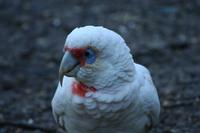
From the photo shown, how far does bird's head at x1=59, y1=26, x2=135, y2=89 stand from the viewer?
3.26 metres

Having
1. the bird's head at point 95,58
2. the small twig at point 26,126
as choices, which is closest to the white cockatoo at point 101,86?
the bird's head at point 95,58

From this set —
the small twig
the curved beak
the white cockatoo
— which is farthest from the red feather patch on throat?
the small twig

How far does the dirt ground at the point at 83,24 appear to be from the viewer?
4.96 meters

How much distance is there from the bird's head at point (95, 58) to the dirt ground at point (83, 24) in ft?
4.52

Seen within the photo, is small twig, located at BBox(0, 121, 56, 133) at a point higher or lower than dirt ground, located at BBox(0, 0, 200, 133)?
lower

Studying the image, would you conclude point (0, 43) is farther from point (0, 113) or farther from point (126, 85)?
point (126, 85)

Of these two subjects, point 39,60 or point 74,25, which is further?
point 74,25

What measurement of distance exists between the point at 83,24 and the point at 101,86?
3.53m

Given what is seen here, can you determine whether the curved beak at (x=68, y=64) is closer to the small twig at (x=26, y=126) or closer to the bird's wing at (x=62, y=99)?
the bird's wing at (x=62, y=99)

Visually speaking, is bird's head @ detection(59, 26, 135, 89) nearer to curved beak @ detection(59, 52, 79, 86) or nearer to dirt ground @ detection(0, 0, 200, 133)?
curved beak @ detection(59, 52, 79, 86)

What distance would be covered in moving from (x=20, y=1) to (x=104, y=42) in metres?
4.62

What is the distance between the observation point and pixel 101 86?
11.1 feet

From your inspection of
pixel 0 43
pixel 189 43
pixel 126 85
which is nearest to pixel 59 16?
pixel 0 43

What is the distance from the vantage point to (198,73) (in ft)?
18.2
